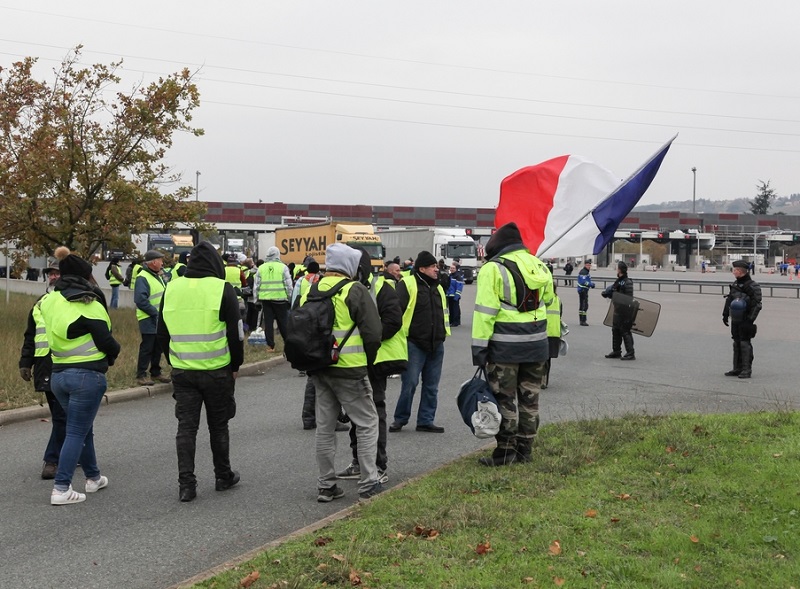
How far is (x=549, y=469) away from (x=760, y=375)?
832 cm

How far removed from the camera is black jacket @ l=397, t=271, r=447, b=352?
9164 millimetres

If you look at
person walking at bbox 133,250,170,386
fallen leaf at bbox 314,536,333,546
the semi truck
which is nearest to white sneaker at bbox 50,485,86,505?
fallen leaf at bbox 314,536,333,546

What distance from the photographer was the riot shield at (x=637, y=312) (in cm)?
1489

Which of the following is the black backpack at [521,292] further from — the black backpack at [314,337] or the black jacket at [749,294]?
the black jacket at [749,294]

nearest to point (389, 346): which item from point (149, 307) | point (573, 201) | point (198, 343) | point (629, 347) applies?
Result: point (198, 343)

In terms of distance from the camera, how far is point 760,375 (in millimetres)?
13711

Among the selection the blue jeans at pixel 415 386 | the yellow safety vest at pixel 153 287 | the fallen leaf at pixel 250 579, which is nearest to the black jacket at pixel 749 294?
the blue jeans at pixel 415 386

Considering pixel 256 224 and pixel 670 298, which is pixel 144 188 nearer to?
pixel 670 298

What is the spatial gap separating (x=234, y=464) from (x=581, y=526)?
3647 millimetres

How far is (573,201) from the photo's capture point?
937 centimetres

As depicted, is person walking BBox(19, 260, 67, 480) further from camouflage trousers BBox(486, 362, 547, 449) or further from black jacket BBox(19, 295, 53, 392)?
camouflage trousers BBox(486, 362, 547, 449)

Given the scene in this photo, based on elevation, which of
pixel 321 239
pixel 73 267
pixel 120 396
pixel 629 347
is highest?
pixel 321 239

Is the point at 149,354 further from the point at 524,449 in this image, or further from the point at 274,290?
the point at 524,449

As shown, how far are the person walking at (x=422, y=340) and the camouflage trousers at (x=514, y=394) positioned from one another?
2200 millimetres
